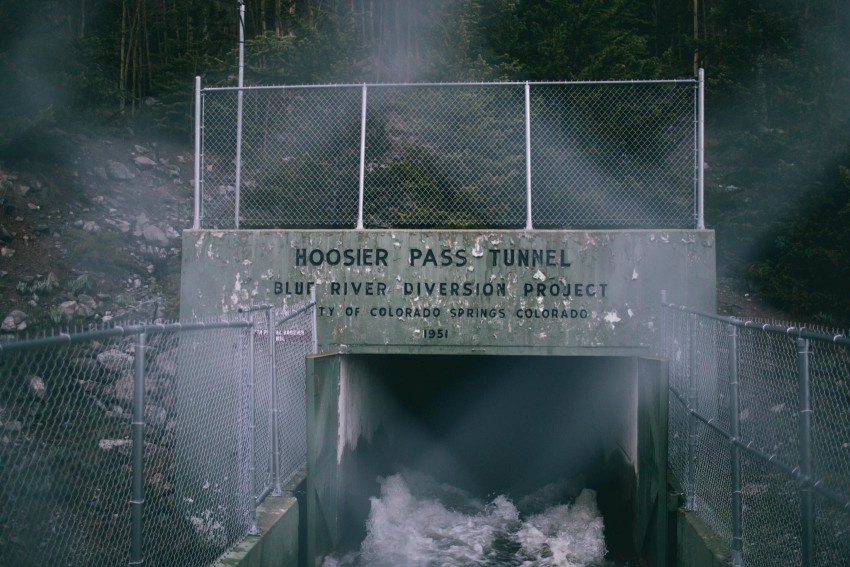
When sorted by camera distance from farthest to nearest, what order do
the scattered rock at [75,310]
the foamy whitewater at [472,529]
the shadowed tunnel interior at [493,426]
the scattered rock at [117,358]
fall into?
the scattered rock at [75,310]
the scattered rock at [117,358]
the shadowed tunnel interior at [493,426]
the foamy whitewater at [472,529]

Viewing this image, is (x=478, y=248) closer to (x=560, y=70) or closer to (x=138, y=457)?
(x=138, y=457)

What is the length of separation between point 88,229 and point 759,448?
16.5 meters

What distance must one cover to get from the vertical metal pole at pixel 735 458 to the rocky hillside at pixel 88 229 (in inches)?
470

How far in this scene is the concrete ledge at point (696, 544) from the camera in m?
5.25

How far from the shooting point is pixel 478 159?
10602 mm

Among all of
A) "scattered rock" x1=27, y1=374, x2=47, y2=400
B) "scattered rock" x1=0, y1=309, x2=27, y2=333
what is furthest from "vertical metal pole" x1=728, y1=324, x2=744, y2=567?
"scattered rock" x1=0, y1=309, x2=27, y2=333

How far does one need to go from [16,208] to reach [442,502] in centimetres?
1221

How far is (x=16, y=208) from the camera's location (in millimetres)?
17781

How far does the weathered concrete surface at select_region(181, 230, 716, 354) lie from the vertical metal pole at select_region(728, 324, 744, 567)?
11.8 ft

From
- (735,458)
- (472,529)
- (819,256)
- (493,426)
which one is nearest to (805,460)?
(735,458)

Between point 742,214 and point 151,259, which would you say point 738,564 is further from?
point 151,259

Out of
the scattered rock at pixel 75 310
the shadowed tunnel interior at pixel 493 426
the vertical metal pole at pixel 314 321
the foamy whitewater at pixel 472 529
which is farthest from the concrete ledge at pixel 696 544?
the scattered rock at pixel 75 310

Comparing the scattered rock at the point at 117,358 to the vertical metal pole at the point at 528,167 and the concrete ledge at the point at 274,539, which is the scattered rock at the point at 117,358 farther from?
the vertical metal pole at the point at 528,167

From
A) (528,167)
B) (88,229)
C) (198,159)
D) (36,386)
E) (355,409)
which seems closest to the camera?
(528,167)
